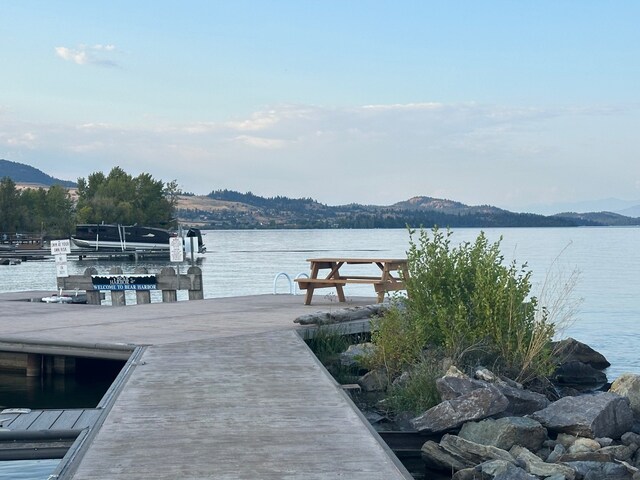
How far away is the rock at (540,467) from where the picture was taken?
8461 mm

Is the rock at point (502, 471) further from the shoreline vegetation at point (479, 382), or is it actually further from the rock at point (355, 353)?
the rock at point (355, 353)

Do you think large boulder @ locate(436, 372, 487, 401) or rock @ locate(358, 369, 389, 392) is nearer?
large boulder @ locate(436, 372, 487, 401)

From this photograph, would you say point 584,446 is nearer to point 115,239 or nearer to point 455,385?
point 455,385

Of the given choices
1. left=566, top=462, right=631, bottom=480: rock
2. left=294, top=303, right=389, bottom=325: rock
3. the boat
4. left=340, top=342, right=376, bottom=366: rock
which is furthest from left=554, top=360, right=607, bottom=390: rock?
the boat

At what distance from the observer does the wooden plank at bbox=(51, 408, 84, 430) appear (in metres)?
8.66

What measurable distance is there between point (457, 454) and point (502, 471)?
4.49 feet

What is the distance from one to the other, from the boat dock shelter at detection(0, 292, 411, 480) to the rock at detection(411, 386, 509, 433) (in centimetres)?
124

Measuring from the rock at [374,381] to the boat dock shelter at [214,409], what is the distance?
2.96 ft

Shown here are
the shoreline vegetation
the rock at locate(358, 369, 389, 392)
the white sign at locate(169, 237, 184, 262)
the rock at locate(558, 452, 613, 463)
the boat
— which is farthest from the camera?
the boat

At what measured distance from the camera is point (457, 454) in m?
9.34

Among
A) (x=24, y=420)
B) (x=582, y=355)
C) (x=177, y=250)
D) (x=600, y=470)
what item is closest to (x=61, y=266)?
(x=177, y=250)

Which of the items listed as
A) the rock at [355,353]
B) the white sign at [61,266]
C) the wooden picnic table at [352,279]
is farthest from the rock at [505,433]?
the white sign at [61,266]

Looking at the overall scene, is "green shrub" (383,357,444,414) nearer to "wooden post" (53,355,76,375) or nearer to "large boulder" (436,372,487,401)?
"large boulder" (436,372,487,401)

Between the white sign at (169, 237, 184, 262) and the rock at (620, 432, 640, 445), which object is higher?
the white sign at (169, 237, 184, 262)
